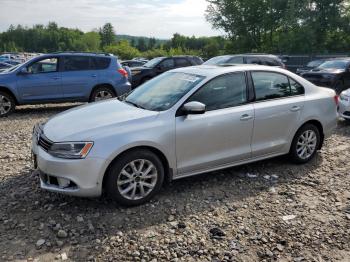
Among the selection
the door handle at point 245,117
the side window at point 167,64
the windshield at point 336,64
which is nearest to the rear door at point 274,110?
the door handle at point 245,117

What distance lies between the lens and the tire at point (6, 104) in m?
9.95

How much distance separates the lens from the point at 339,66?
13.9 metres

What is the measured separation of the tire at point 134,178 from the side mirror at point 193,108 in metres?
0.65

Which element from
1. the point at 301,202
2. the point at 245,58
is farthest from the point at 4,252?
the point at 245,58

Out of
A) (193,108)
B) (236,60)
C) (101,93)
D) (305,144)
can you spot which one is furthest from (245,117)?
(236,60)

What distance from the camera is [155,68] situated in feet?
51.4

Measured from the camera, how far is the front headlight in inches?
154

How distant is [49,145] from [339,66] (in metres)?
12.6

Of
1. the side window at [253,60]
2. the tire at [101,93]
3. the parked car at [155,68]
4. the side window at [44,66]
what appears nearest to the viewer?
the side window at [44,66]

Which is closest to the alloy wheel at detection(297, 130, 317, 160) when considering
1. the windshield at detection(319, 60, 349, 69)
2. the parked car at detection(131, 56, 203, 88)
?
the windshield at detection(319, 60, 349, 69)

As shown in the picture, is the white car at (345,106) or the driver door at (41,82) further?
the driver door at (41,82)

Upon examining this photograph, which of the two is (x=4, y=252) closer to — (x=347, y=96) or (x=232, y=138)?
(x=232, y=138)

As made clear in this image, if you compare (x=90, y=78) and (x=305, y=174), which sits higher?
(x=90, y=78)

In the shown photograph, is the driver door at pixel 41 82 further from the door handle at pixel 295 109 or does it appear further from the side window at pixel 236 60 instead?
the door handle at pixel 295 109
